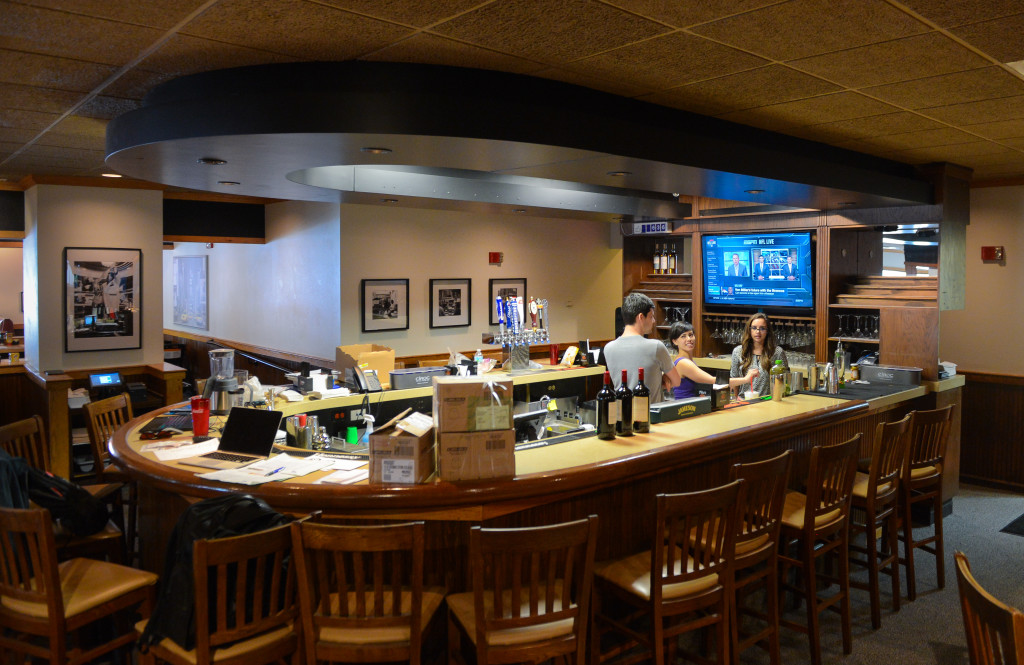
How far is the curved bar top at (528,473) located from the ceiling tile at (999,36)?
1.85 metres

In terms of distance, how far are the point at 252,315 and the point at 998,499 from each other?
26.5 ft

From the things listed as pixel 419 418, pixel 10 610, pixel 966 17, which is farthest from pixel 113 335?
pixel 966 17

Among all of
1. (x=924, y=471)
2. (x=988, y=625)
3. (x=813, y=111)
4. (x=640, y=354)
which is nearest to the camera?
(x=988, y=625)

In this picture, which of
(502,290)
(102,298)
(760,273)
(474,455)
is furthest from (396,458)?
(502,290)

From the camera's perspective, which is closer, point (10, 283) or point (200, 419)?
point (200, 419)

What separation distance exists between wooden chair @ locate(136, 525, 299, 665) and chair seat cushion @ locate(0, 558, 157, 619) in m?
0.29

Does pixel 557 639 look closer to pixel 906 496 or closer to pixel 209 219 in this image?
pixel 906 496

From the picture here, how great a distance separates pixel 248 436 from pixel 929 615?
11.6ft

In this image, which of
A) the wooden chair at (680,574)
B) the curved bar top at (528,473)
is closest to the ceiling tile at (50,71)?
the curved bar top at (528,473)

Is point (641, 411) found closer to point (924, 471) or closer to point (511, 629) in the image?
point (511, 629)

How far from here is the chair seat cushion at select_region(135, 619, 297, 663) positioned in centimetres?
233

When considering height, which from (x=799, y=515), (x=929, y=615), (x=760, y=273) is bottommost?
(x=929, y=615)

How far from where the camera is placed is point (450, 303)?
8000 mm

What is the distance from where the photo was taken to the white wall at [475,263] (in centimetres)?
736
